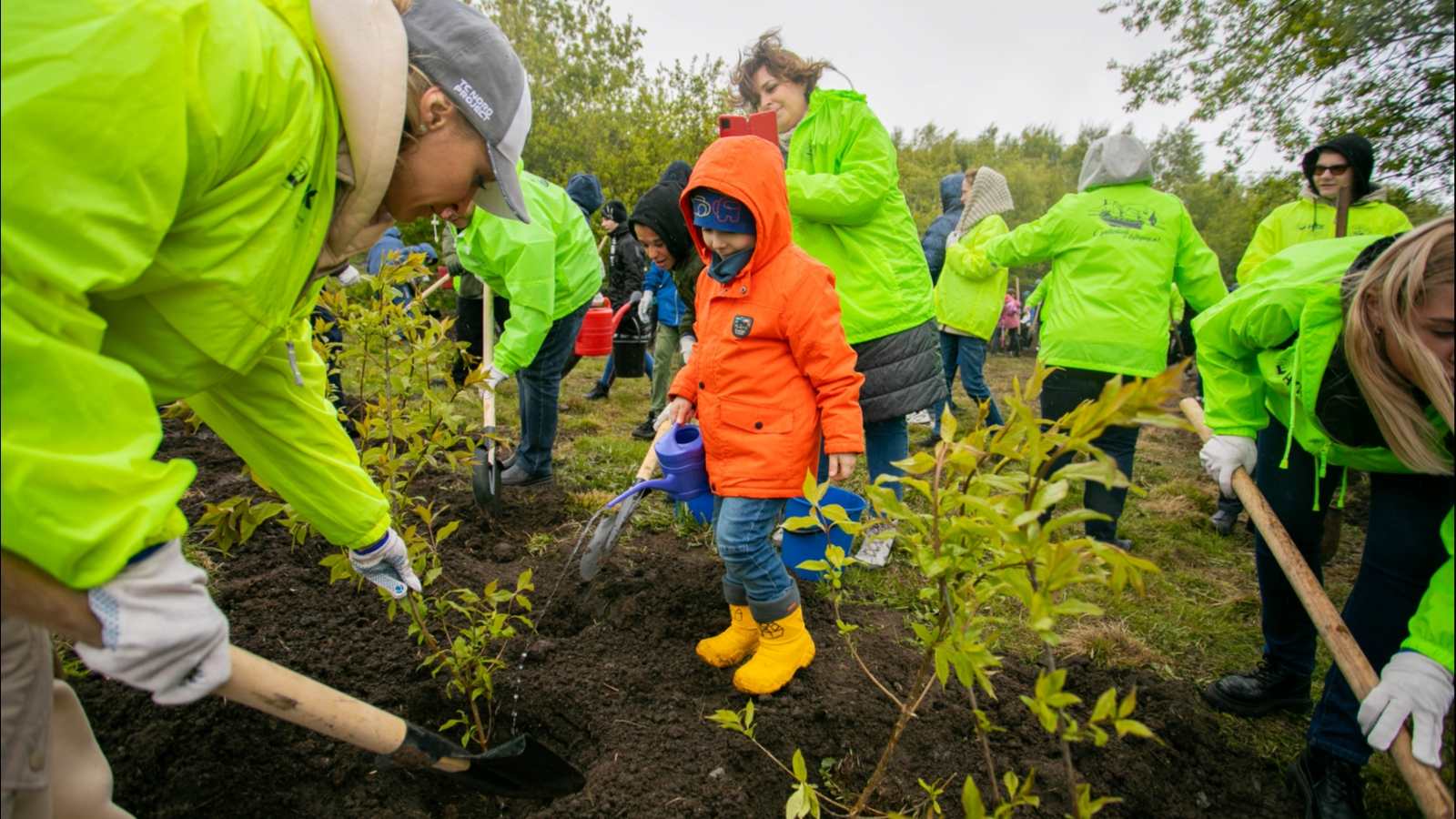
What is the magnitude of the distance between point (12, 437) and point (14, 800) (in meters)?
0.71

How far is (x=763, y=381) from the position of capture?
236cm

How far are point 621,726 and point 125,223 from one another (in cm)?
184

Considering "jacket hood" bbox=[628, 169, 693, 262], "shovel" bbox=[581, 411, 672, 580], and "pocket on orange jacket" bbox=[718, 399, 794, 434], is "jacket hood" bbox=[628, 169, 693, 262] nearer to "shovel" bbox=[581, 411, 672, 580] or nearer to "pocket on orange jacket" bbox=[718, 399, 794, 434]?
"shovel" bbox=[581, 411, 672, 580]

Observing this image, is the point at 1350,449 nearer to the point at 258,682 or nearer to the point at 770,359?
the point at 770,359

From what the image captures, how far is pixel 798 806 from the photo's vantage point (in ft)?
4.61

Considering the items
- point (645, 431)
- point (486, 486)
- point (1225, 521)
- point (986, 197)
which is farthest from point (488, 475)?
point (986, 197)

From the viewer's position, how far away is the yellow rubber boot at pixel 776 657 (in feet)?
7.64

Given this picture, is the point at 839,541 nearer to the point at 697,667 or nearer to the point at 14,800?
the point at 697,667

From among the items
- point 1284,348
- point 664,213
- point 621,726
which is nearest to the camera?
point 1284,348

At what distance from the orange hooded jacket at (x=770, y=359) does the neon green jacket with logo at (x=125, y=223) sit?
142 centimetres

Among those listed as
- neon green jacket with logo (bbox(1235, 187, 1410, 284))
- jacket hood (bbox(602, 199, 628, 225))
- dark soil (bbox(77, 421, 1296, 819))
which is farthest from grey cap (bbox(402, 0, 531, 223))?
jacket hood (bbox(602, 199, 628, 225))

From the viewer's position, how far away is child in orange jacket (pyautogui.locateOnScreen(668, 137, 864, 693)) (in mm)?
2318

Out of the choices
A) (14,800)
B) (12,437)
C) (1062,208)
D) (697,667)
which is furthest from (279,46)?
(1062,208)

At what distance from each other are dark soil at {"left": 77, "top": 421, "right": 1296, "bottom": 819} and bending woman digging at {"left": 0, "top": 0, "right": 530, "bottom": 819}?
0.70m
